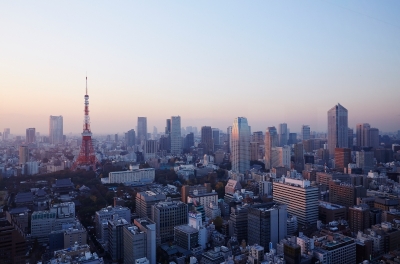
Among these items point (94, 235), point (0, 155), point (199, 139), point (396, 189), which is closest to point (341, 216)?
point (396, 189)

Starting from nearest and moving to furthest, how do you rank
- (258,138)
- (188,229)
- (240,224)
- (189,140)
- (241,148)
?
(188,229), (240,224), (241,148), (258,138), (189,140)

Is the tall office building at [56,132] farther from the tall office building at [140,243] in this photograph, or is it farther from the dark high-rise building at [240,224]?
the dark high-rise building at [240,224]

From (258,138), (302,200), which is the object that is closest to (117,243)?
(302,200)

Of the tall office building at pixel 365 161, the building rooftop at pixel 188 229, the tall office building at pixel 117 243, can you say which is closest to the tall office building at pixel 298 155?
the tall office building at pixel 365 161

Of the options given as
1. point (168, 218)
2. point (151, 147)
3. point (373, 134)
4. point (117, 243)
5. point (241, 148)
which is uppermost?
point (373, 134)

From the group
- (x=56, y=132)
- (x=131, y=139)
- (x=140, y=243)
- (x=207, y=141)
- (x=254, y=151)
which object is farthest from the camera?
(x=131, y=139)

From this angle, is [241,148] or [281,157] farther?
[281,157]

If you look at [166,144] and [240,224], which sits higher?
[166,144]

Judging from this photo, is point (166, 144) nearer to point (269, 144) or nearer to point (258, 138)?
point (258, 138)
